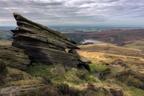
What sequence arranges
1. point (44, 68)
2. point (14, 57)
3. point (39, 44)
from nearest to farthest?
point (14, 57) < point (44, 68) < point (39, 44)

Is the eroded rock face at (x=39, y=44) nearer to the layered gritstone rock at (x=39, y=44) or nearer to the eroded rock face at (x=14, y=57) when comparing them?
the layered gritstone rock at (x=39, y=44)

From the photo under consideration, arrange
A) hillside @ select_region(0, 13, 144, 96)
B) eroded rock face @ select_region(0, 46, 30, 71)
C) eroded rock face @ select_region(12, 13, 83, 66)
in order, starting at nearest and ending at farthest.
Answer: hillside @ select_region(0, 13, 144, 96) → eroded rock face @ select_region(0, 46, 30, 71) → eroded rock face @ select_region(12, 13, 83, 66)

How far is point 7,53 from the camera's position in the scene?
123 ft

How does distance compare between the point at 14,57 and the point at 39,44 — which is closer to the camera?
the point at 14,57

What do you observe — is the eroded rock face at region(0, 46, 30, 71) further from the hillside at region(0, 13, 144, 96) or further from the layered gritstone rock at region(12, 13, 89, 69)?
the layered gritstone rock at region(12, 13, 89, 69)

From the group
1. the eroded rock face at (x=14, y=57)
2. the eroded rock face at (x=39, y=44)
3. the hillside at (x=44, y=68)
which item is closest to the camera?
the hillside at (x=44, y=68)

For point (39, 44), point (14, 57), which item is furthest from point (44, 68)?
point (14, 57)

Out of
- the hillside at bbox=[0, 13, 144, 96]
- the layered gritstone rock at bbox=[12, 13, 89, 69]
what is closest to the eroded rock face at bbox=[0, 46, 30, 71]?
the hillside at bbox=[0, 13, 144, 96]

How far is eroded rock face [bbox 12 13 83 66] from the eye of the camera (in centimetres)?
4156

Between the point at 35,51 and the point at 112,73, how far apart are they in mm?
18537

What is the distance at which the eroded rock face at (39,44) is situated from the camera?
41562mm

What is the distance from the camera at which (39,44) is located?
42125 millimetres

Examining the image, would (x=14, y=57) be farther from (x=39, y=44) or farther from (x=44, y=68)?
(x=39, y=44)

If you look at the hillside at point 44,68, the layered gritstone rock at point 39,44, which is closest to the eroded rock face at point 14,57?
the hillside at point 44,68
